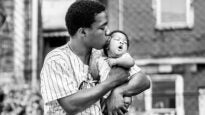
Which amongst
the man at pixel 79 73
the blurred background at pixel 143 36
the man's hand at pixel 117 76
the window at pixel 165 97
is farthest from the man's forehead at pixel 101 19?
the blurred background at pixel 143 36

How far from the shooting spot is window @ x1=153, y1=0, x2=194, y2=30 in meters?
9.76

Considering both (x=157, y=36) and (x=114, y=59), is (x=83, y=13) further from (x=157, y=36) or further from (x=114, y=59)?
(x=157, y=36)

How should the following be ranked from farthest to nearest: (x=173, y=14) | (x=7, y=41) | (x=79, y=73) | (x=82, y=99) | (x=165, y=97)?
(x=7, y=41) → (x=173, y=14) → (x=165, y=97) → (x=79, y=73) → (x=82, y=99)

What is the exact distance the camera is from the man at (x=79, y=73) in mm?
2828

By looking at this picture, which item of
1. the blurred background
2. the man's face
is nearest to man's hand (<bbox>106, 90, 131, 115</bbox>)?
the man's face

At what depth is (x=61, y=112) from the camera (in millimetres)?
2879

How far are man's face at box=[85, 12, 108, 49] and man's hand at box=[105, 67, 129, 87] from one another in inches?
6.6

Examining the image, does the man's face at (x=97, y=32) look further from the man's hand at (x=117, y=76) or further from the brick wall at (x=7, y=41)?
the brick wall at (x=7, y=41)

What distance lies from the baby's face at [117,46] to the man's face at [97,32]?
152mm

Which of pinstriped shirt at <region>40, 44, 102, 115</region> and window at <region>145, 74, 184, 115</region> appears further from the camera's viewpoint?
window at <region>145, 74, 184, 115</region>

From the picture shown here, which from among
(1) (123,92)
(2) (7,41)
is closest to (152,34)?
(2) (7,41)

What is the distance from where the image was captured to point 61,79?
2.86 meters

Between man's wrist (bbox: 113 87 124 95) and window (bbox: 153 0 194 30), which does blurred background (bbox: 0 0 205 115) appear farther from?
man's wrist (bbox: 113 87 124 95)

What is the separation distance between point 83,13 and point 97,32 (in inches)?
4.9
